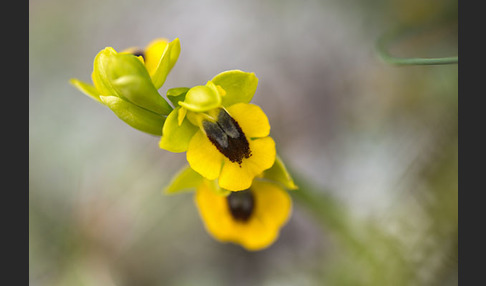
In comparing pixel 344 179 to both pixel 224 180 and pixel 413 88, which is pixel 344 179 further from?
pixel 224 180

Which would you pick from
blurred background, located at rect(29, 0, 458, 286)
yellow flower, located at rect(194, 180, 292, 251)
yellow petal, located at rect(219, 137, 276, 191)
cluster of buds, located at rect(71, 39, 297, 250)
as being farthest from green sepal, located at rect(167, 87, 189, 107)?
blurred background, located at rect(29, 0, 458, 286)

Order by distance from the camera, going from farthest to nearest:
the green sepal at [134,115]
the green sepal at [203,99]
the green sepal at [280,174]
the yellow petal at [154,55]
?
the yellow petal at [154,55]
the green sepal at [280,174]
the green sepal at [134,115]
the green sepal at [203,99]

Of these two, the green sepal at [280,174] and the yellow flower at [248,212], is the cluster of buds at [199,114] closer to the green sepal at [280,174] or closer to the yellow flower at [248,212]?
the green sepal at [280,174]

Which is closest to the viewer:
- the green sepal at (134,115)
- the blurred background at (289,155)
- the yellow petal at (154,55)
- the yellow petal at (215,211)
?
the green sepal at (134,115)

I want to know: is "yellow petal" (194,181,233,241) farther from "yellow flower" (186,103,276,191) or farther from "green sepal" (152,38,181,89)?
"green sepal" (152,38,181,89)

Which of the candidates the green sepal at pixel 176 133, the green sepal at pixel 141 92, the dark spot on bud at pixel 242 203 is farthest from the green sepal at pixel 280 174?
the green sepal at pixel 141 92

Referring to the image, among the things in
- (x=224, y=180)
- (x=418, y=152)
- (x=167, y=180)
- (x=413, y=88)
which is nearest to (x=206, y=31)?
(x=167, y=180)
